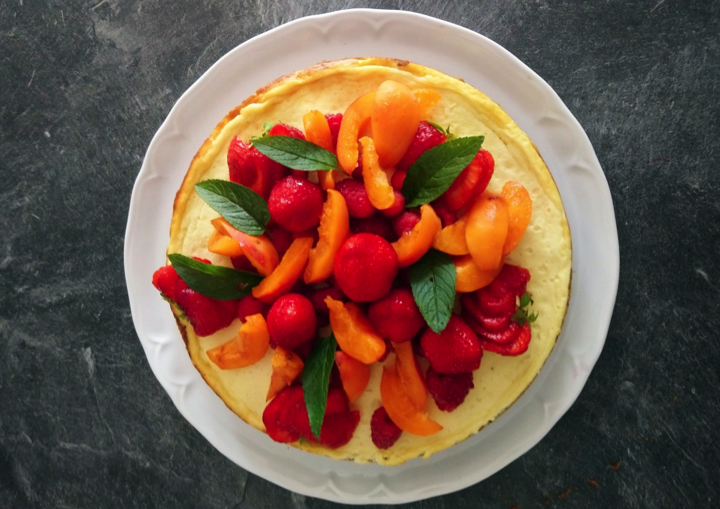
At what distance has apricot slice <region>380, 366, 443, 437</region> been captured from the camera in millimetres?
1965

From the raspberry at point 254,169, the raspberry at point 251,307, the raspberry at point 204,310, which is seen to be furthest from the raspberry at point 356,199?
the raspberry at point 204,310

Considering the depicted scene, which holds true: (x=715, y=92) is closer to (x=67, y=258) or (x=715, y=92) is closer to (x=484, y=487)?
(x=484, y=487)

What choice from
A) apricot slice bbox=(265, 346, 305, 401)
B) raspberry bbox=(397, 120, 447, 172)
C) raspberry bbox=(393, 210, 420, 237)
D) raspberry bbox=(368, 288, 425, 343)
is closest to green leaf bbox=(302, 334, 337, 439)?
apricot slice bbox=(265, 346, 305, 401)

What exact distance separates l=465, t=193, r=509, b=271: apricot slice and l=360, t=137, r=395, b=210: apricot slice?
0.29 m

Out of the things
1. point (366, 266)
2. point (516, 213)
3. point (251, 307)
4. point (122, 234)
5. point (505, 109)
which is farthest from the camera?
point (122, 234)

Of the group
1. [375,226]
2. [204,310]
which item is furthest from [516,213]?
[204,310]

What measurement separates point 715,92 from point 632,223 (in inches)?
→ 27.4

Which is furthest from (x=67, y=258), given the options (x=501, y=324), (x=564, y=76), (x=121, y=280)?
(x=564, y=76)

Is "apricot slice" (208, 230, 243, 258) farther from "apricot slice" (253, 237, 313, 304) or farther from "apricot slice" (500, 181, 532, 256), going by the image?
"apricot slice" (500, 181, 532, 256)

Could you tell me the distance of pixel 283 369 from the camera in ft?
6.47

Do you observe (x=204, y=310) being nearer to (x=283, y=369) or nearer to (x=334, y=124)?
(x=283, y=369)

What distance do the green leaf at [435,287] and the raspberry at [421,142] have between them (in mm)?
352

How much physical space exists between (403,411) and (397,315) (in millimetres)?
382

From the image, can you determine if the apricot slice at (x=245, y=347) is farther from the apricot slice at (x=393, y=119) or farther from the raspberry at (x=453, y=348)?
the apricot slice at (x=393, y=119)
